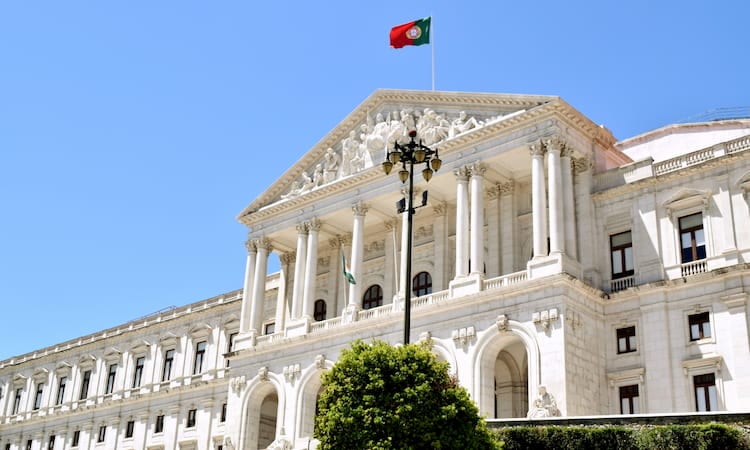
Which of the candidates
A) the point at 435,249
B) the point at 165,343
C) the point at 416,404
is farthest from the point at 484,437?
the point at 165,343

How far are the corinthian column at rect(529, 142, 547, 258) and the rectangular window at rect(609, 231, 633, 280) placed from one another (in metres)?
3.60

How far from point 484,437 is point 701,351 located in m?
15.5

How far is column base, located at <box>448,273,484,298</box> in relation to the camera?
41259 millimetres

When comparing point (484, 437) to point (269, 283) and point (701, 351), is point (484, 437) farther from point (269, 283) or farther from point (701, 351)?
point (269, 283)

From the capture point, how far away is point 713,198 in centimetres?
3888

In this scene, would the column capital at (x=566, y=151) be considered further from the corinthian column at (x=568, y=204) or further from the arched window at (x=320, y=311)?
the arched window at (x=320, y=311)

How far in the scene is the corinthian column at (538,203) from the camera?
40.1 m

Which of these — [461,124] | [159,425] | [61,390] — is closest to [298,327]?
[461,124]

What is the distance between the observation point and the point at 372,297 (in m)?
50.8

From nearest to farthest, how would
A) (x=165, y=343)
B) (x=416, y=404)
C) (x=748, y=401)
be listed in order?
1. (x=416, y=404)
2. (x=748, y=401)
3. (x=165, y=343)

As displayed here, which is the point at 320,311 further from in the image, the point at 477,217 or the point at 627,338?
the point at 627,338

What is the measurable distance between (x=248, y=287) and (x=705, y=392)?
26.6 m

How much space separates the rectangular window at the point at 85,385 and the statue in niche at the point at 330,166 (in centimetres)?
3143

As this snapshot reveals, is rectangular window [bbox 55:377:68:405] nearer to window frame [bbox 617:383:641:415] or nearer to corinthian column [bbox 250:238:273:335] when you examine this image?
corinthian column [bbox 250:238:273:335]
